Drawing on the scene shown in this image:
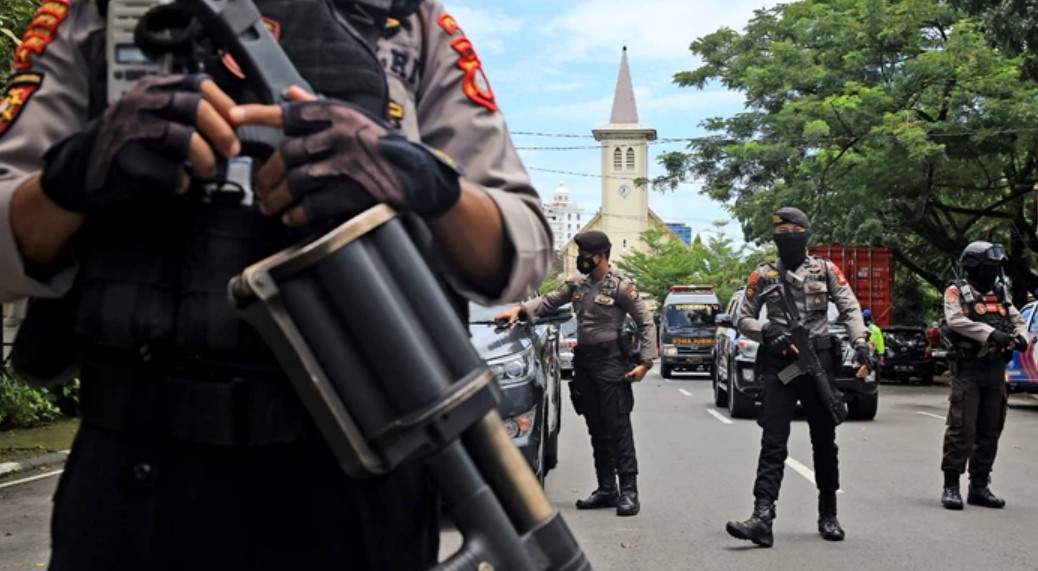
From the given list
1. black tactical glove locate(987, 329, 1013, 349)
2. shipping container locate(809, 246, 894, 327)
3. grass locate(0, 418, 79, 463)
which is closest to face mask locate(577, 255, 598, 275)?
black tactical glove locate(987, 329, 1013, 349)

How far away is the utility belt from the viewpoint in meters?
1.40

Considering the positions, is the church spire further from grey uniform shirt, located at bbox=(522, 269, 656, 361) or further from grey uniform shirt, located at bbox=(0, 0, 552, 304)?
grey uniform shirt, located at bbox=(0, 0, 552, 304)

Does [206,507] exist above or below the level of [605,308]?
above

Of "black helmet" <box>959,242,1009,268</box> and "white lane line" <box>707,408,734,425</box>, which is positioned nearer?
"black helmet" <box>959,242,1009,268</box>

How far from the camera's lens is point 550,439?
356 inches

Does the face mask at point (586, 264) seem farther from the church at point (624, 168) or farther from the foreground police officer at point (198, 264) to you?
the church at point (624, 168)

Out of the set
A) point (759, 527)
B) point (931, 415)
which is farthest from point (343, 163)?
point (931, 415)

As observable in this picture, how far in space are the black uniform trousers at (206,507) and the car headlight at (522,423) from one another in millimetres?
5170

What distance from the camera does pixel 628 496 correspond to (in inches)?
293

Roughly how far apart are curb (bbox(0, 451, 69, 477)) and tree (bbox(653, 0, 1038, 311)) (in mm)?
16023

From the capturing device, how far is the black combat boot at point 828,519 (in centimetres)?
648

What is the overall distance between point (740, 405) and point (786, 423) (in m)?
8.65

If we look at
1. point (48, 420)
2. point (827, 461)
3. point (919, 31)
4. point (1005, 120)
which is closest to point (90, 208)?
point (827, 461)

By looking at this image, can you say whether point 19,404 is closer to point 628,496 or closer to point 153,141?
point 628,496
